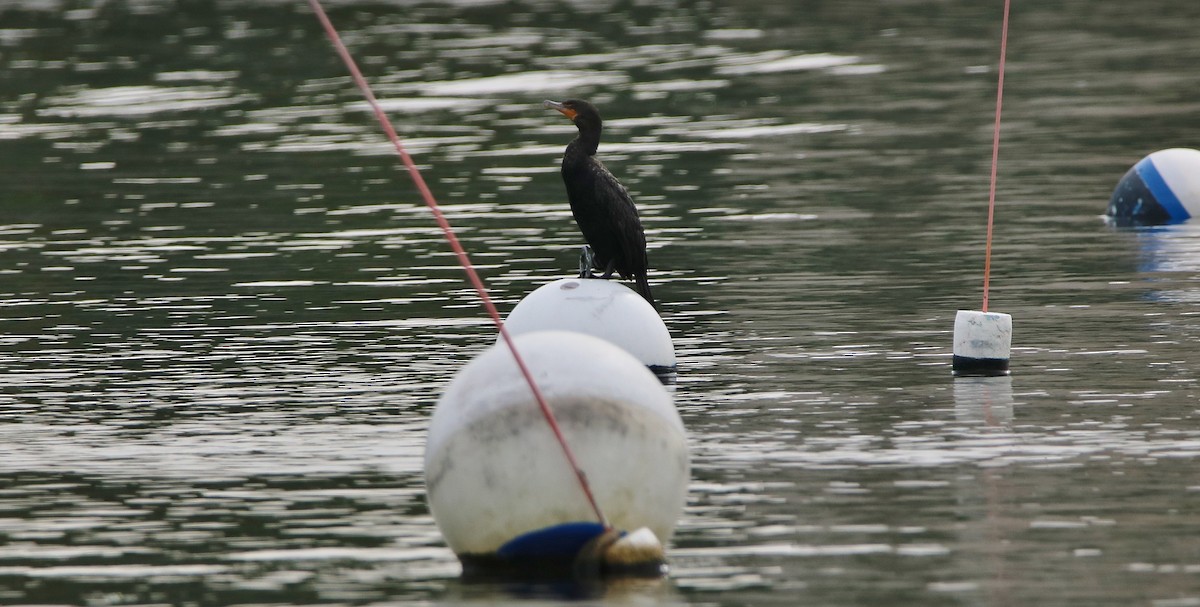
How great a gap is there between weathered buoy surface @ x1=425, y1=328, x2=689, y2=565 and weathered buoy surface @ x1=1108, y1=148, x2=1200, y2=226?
44.4 feet

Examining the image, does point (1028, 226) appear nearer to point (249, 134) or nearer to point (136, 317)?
point (136, 317)

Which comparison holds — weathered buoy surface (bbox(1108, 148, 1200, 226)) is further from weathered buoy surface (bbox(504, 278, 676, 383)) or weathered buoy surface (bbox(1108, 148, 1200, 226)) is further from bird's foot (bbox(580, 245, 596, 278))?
weathered buoy surface (bbox(504, 278, 676, 383))

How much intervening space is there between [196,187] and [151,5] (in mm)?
31624

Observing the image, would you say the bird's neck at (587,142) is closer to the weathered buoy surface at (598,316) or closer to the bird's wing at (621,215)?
the bird's wing at (621,215)

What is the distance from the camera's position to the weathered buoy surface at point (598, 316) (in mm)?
13797

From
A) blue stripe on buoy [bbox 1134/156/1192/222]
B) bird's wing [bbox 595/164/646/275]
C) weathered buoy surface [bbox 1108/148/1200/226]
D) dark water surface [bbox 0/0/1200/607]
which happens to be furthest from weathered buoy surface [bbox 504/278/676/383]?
blue stripe on buoy [bbox 1134/156/1192/222]

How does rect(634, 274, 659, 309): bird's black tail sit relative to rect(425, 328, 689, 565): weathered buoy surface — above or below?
below

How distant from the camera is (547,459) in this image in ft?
30.9

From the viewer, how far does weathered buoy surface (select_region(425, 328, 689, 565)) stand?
9.44 metres

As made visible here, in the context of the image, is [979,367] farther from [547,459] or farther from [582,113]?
[547,459]

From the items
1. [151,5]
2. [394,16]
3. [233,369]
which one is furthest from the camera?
[151,5]

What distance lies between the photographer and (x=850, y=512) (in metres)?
10.6

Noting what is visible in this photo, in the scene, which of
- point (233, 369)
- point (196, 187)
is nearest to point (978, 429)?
point (233, 369)

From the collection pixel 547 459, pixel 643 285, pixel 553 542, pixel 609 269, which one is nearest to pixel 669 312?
pixel 643 285
